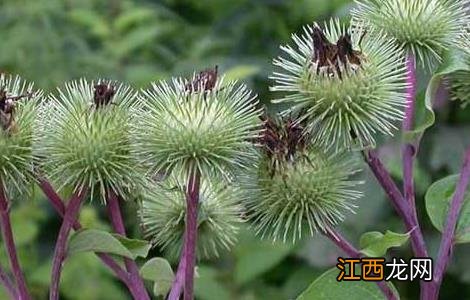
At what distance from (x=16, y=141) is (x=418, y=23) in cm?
82

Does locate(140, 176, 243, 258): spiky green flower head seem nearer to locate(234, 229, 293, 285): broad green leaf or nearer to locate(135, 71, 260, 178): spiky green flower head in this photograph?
locate(135, 71, 260, 178): spiky green flower head

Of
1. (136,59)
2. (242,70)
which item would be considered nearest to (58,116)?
(242,70)

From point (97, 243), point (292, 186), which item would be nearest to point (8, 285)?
point (97, 243)

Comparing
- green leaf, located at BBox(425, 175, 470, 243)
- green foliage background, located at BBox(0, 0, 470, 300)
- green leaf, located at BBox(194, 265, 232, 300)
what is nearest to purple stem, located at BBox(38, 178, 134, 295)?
green leaf, located at BBox(425, 175, 470, 243)

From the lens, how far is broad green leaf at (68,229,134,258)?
5.81 ft

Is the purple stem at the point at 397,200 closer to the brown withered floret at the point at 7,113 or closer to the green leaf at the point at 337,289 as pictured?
the green leaf at the point at 337,289

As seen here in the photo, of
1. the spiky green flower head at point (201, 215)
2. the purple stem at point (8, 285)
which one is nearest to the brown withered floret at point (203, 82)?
the spiky green flower head at point (201, 215)

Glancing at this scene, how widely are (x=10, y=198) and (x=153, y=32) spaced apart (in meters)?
2.41

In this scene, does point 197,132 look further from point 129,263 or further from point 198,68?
point 198,68

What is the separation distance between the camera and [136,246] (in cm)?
183

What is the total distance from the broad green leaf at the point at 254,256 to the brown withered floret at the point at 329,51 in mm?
1828

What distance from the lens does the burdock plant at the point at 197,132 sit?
70.4 inches

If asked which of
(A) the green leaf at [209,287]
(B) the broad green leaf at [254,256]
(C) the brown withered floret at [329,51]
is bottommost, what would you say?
(A) the green leaf at [209,287]

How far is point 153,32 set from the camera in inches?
164
